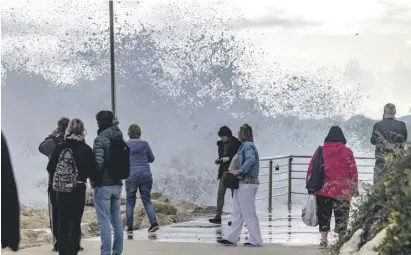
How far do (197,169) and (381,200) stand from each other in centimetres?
2863

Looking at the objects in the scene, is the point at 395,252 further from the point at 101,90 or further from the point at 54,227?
the point at 101,90

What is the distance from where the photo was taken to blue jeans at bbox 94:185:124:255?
30.5 feet

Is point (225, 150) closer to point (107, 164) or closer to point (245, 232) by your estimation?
point (245, 232)

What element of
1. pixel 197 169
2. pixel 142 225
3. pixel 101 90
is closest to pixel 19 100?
pixel 101 90

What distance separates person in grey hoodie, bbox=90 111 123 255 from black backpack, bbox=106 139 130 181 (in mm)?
33

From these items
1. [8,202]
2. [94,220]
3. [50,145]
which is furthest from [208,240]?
[8,202]

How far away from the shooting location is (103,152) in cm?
923

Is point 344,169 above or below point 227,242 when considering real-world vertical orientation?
above

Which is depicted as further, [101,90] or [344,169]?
[101,90]

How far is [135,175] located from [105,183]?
3.47 meters

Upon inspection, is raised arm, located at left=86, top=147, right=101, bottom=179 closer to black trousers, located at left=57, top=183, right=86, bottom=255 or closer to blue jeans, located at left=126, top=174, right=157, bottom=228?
black trousers, located at left=57, top=183, right=86, bottom=255

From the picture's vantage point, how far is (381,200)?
7016 millimetres

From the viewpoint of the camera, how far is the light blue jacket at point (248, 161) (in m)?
10.8

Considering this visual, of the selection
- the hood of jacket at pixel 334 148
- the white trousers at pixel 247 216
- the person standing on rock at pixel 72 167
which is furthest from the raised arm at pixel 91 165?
the hood of jacket at pixel 334 148
